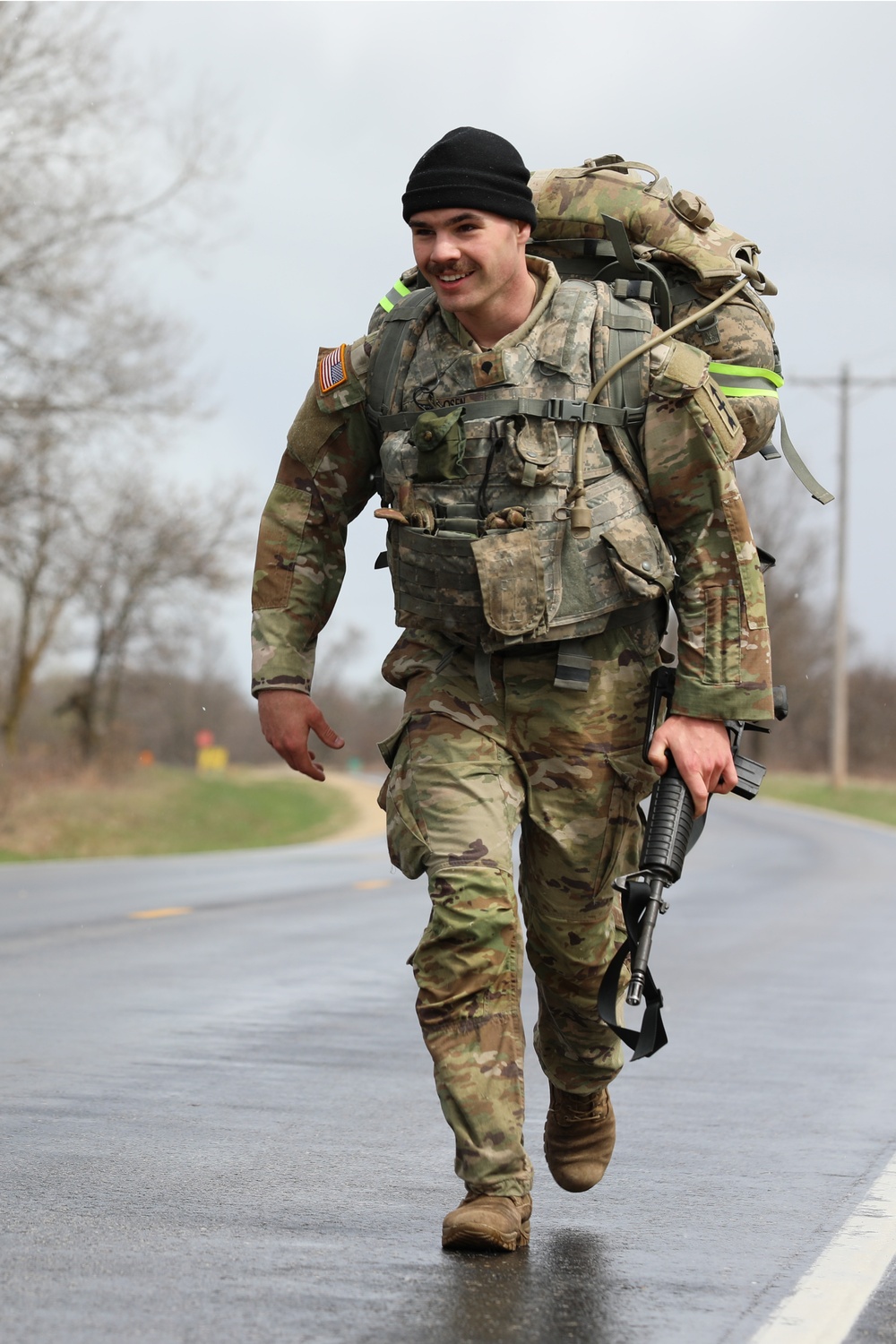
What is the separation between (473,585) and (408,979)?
5684mm

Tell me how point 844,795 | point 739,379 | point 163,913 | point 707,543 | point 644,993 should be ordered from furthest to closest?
point 844,795
point 163,913
point 739,379
point 707,543
point 644,993

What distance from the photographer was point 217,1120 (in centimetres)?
588

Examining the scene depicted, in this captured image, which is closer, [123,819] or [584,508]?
[584,508]

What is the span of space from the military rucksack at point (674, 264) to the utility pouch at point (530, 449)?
46 cm

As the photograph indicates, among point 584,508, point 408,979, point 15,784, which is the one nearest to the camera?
point 584,508

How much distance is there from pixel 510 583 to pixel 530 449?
0.29 metres

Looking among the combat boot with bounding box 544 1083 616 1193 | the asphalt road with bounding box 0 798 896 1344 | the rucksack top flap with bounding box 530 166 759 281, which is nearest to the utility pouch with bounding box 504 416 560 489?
the rucksack top flap with bounding box 530 166 759 281

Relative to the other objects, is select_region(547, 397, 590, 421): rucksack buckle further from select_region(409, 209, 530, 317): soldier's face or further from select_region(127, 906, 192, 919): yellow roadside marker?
select_region(127, 906, 192, 919): yellow roadside marker

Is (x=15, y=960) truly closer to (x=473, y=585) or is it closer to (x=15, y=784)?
(x=473, y=585)

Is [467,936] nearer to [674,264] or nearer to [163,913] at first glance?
[674,264]

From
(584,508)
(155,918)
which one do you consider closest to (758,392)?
(584,508)

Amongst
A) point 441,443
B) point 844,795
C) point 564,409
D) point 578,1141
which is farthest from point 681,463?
point 844,795

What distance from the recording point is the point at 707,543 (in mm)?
4660

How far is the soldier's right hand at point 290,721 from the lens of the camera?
189 inches
